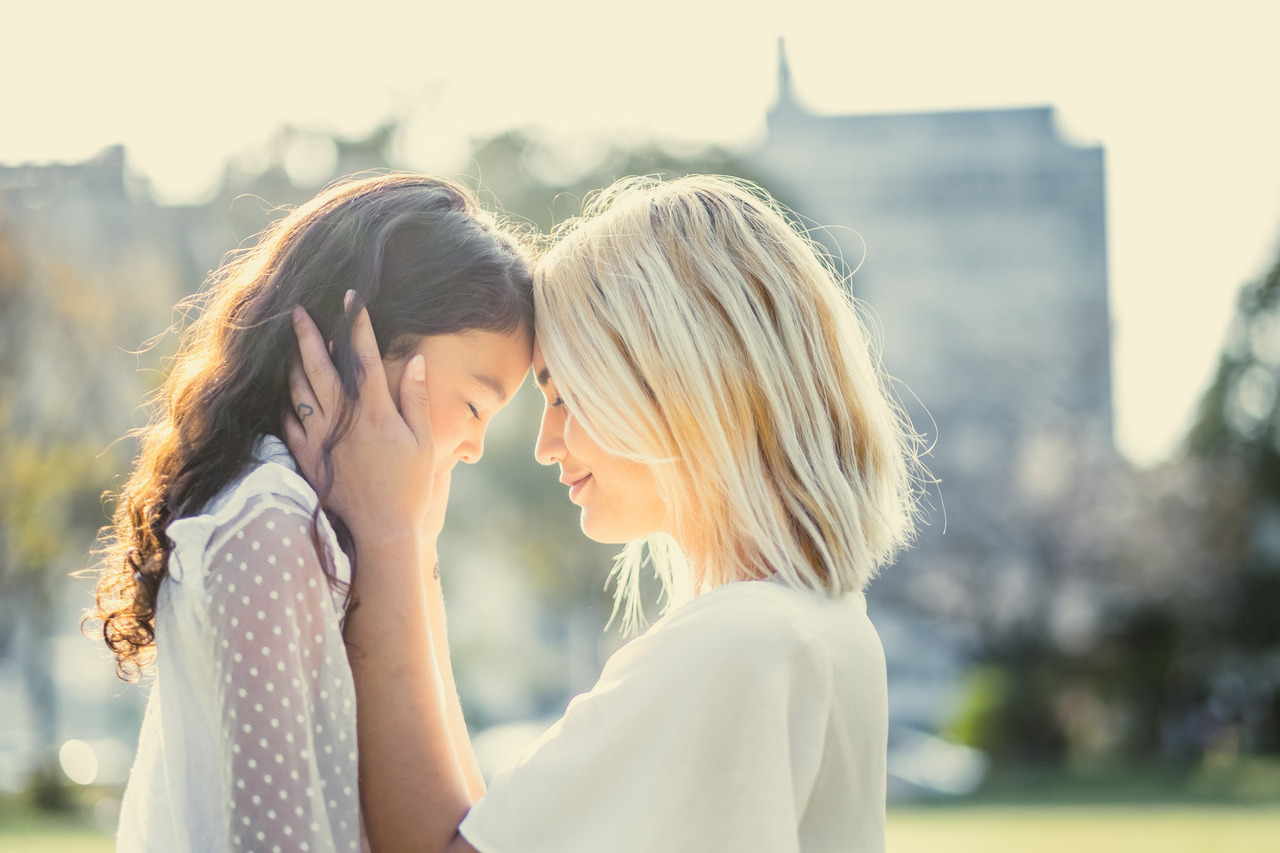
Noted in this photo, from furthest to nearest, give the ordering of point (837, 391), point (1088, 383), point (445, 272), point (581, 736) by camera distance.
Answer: point (1088, 383) → point (445, 272) → point (837, 391) → point (581, 736)

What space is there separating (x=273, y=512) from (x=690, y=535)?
2.88 feet

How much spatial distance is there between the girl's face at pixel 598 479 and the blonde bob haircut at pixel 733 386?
99 mm

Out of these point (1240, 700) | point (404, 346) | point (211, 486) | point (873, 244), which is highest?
point (404, 346)

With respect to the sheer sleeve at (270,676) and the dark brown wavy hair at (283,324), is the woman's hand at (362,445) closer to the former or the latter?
the dark brown wavy hair at (283,324)

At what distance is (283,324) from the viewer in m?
2.35

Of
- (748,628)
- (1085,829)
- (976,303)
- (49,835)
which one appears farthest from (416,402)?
(976,303)

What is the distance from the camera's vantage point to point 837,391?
A: 2354 millimetres

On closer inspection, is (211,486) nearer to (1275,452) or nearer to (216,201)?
(216,201)

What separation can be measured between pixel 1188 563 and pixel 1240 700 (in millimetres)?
4986

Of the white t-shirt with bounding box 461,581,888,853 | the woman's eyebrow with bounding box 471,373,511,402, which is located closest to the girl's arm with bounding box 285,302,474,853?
the white t-shirt with bounding box 461,581,888,853

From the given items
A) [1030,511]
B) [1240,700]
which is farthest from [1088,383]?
[1240,700]

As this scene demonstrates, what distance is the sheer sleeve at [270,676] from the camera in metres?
1.94

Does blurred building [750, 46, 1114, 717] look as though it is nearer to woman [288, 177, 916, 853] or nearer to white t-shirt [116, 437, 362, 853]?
woman [288, 177, 916, 853]

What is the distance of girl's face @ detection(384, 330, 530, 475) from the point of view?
2506 millimetres
